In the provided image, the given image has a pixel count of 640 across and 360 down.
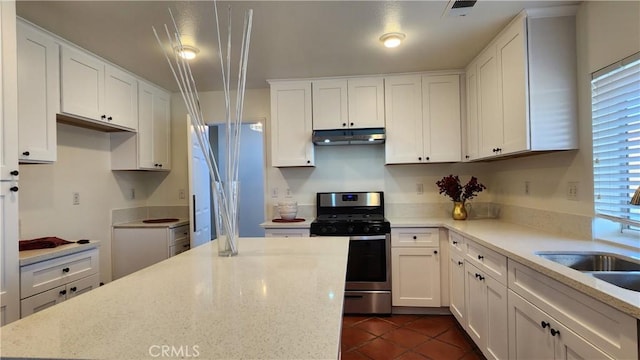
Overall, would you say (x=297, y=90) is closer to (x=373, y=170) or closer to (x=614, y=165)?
(x=373, y=170)

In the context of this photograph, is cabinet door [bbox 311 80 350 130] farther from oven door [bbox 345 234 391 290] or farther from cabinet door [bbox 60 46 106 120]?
cabinet door [bbox 60 46 106 120]

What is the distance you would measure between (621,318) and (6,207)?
2671 millimetres

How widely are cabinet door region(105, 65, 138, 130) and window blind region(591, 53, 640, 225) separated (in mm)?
3558

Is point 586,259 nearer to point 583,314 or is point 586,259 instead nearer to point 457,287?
point 583,314

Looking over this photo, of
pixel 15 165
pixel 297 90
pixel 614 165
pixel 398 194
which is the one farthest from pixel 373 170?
pixel 15 165

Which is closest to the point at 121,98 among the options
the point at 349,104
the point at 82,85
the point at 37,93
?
the point at 82,85

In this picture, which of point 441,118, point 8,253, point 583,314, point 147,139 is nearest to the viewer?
point 583,314

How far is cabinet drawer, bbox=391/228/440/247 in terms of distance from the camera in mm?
2979

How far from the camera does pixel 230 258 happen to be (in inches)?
58.9

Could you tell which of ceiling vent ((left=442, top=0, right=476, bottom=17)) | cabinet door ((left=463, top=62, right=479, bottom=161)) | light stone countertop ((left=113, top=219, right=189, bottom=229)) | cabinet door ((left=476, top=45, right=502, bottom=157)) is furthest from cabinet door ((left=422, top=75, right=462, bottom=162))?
light stone countertop ((left=113, top=219, right=189, bottom=229))

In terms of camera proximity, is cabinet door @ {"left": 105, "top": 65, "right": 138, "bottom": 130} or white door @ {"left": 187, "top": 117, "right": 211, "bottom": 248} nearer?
cabinet door @ {"left": 105, "top": 65, "right": 138, "bottom": 130}

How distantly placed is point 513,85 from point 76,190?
11.9 ft

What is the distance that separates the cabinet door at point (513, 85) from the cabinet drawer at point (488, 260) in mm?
713

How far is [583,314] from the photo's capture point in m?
1.19
